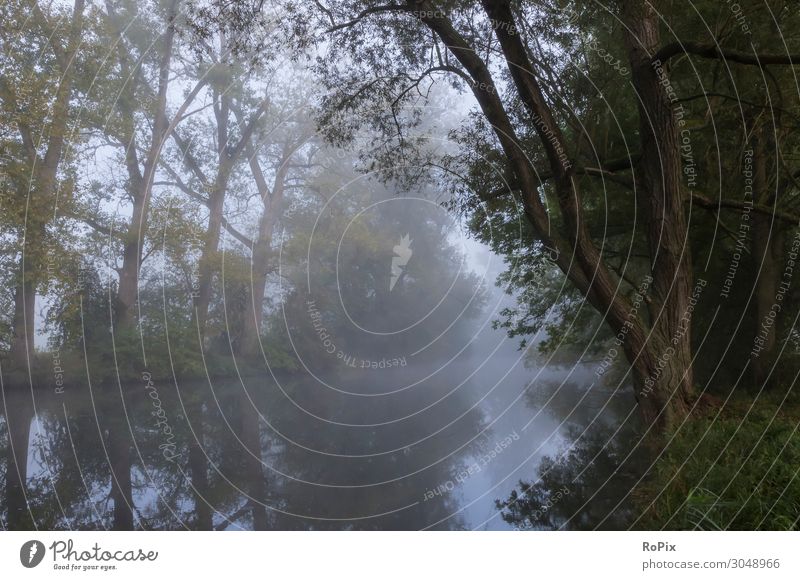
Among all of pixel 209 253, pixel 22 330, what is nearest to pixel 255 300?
pixel 209 253

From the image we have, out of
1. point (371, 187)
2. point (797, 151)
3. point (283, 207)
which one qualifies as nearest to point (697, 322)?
point (797, 151)

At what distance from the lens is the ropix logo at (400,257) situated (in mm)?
4543

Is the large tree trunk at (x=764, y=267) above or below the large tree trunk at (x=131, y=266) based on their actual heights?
below

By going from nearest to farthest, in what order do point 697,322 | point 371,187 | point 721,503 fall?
1. point 721,503
2. point 371,187
3. point 697,322

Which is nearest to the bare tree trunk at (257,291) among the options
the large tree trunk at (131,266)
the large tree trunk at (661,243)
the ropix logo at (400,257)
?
the large tree trunk at (131,266)

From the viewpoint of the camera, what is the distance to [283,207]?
4.21 metres

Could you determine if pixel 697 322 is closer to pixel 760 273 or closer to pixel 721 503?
pixel 760 273
